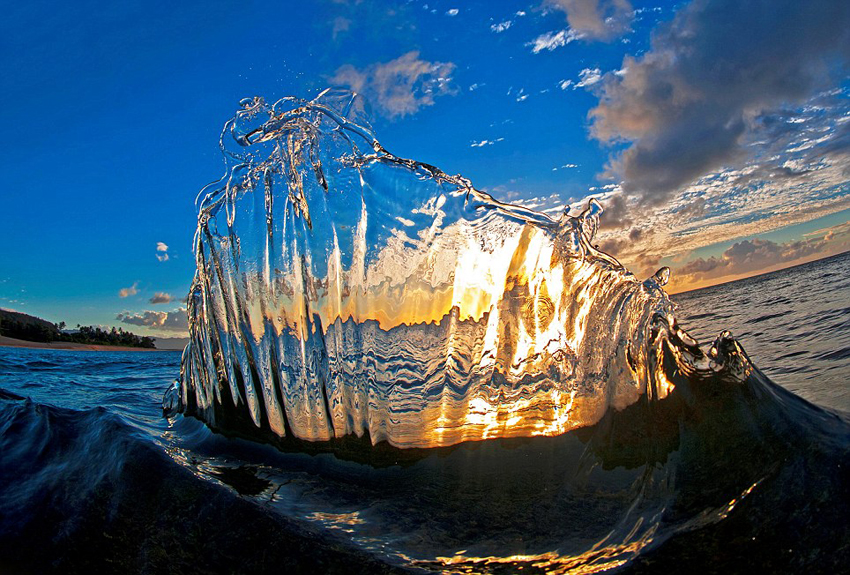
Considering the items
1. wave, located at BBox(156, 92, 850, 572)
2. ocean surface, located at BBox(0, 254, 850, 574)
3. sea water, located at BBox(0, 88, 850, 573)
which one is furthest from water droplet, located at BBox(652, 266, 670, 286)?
ocean surface, located at BBox(0, 254, 850, 574)

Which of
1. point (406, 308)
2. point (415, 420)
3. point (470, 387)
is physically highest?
point (406, 308)

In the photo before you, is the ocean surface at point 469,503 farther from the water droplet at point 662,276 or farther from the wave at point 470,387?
the water droplet at point 662,276

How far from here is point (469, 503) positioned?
4.88ft

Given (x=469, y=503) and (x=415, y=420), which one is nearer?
(x=469, y=503)

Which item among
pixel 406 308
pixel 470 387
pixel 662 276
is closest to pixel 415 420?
pixel 470 387

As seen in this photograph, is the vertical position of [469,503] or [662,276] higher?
[662,276]

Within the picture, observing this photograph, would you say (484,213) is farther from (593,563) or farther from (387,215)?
(593,563)

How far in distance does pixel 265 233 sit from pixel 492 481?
4.97ft

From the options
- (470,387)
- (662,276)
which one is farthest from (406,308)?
(662,276)

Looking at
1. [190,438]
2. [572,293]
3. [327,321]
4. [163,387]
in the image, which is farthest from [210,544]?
[163,387]

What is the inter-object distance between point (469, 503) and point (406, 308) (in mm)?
846

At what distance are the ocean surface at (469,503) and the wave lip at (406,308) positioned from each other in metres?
0.16

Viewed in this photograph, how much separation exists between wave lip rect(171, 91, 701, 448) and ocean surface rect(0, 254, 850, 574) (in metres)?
0.16

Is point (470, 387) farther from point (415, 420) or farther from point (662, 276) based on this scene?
point (662, 276)
